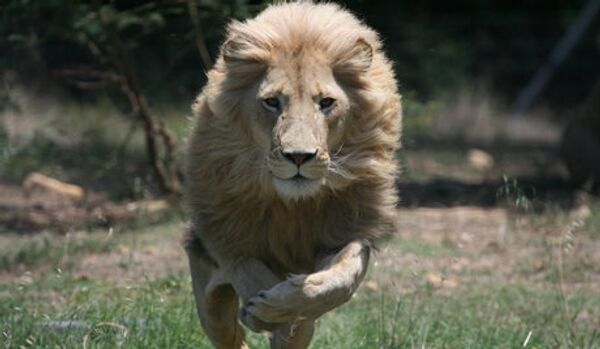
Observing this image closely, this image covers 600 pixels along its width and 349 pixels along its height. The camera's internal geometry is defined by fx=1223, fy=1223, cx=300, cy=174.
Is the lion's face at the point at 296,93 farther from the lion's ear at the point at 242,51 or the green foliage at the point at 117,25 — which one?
the green foliage at the point at 117,25

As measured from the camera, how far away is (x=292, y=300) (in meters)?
4.04

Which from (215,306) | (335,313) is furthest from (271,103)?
(335,313)

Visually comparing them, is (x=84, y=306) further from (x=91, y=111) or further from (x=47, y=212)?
(x=91, y=111)

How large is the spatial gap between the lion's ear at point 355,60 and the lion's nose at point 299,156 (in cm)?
52

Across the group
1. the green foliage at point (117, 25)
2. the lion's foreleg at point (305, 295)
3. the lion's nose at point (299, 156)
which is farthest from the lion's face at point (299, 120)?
the green foliage at point (117, 25)

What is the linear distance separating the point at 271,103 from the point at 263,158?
0.21 meters

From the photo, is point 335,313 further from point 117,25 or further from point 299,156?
point 117,25

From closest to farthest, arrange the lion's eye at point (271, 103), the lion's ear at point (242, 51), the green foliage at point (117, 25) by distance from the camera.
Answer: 1. the lion's eye at point (271, 103)
2. the lion's ear at point (242, 51)
3. the green foliage at point (117, 25)

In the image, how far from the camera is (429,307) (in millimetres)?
6070

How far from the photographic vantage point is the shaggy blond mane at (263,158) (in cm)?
455

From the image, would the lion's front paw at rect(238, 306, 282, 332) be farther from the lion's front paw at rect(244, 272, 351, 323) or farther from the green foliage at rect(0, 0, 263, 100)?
the green foliage at rect(0, 0, 263, 100)

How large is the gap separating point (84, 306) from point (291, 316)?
1.44 metres

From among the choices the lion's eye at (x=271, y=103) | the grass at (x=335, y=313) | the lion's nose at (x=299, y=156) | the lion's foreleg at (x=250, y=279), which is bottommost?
the grass at (x=335, y=313)

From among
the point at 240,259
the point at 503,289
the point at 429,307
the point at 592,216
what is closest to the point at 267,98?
the point at 240,259
